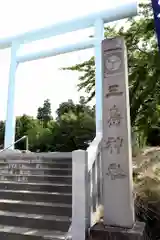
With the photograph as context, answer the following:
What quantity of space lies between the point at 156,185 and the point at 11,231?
7.86ft

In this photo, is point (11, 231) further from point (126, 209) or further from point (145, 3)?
point (145, 3)

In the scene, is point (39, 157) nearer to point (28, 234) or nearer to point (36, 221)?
point (36, 221)

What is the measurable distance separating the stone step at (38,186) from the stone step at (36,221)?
0.78 meters

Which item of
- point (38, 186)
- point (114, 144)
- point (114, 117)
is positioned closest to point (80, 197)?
point (114, 144)

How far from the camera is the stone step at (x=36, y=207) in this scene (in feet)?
14.7

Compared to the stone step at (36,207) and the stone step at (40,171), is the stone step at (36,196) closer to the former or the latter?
the stone step at (36,207)

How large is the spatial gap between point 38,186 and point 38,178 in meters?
0.41

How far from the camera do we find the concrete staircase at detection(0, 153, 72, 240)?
4.12 metres

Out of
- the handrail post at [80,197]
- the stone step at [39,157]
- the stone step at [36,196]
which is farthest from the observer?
the stone step at [39,157]

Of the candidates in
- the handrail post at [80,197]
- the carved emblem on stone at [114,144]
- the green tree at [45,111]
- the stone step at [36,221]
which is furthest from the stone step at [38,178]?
the green tree at [45,111]

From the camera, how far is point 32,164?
21.4 feet

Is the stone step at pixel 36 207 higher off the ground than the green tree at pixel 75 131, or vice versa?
the green tree at pixel 75 131

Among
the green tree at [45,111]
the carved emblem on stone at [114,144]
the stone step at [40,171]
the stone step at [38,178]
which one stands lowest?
the stone step at [38,178]

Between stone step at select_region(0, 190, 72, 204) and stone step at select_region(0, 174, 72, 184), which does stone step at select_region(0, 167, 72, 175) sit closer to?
stone step at select_region(0, 174, 72, 184)
